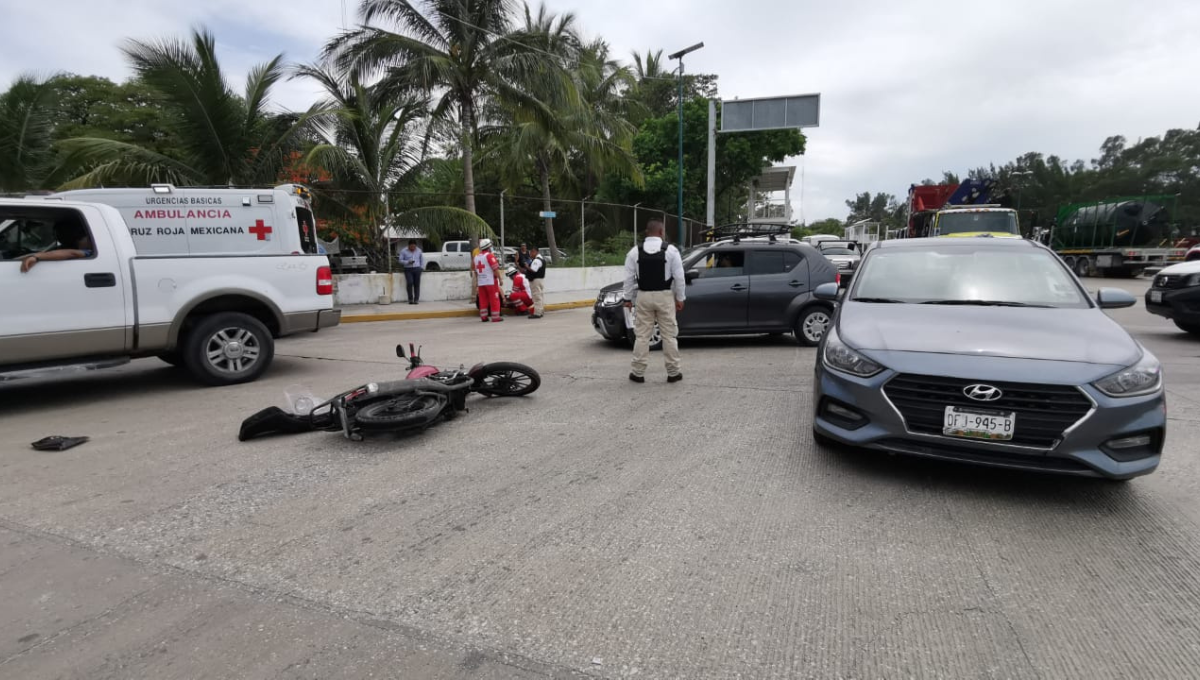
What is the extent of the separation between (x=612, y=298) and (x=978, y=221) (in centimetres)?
1270

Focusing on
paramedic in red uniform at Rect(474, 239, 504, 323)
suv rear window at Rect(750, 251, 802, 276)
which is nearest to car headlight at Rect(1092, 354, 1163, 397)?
suv rear window at Rect(750, 251, 802, 276)

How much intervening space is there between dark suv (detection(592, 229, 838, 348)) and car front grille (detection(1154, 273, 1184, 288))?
4843 millimetres

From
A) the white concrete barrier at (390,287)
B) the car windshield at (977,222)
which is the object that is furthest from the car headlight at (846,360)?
the car windshield at (977,222)

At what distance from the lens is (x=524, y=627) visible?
252 centimetres

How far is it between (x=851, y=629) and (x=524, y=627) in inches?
49.7

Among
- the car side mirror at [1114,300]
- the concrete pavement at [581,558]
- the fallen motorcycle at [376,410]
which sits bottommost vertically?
the concrete pavement at [581,558]

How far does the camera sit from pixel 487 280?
13438mm

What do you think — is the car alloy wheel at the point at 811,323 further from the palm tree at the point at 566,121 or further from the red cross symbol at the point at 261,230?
the palm tree at the point at 566,121

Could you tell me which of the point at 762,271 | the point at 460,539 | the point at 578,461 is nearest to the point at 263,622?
the point at 460,539

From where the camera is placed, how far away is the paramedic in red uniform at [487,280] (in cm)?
1312

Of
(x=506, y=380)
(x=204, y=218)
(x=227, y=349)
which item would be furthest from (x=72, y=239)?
(x=506, y=380)

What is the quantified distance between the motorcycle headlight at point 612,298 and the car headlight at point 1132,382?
629 cm

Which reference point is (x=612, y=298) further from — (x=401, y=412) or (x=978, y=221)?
Answer: (x=978, y=221)

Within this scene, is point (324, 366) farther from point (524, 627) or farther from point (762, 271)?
point (524, 627)
